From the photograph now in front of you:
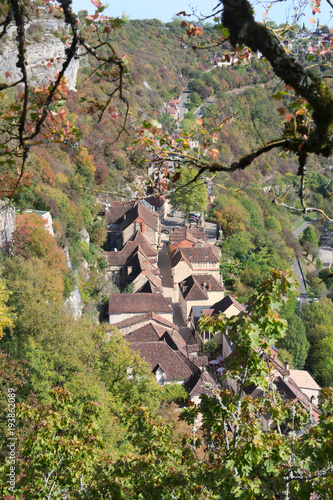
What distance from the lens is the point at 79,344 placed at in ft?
60.7

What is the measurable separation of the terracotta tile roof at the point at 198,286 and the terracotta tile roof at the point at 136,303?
13.7 feet

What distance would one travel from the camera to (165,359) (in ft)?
83.7

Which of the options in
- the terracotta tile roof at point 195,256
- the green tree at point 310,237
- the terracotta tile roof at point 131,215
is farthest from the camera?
the green tree at point 310,237

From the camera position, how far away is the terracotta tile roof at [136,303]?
99.9 ft

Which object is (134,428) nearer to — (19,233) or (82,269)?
(19,233)

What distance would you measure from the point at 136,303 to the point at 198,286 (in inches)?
276

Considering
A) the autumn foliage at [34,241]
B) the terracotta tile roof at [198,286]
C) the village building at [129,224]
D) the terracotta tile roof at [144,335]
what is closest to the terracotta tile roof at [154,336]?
the terracotta tile roof at [144,335]

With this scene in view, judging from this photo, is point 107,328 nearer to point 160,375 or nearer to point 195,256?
point 160,375

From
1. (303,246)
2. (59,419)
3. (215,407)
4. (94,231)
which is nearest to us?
(215,407)

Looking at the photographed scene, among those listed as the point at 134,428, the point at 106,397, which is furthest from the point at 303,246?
the point at 134,428

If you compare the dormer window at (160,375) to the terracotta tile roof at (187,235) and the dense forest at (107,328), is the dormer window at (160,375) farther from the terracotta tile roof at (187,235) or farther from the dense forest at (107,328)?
the terracotta tile roof at (187,235)

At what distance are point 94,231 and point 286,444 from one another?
3612 cm

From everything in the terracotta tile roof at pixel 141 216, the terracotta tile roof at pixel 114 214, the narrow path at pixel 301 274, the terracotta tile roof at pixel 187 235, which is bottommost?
the narrow path at pixel 301 274

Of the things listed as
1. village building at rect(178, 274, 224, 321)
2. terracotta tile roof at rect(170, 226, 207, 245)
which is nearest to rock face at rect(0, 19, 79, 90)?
terracotta tile roof at rect(170, 226, 207, 245)
